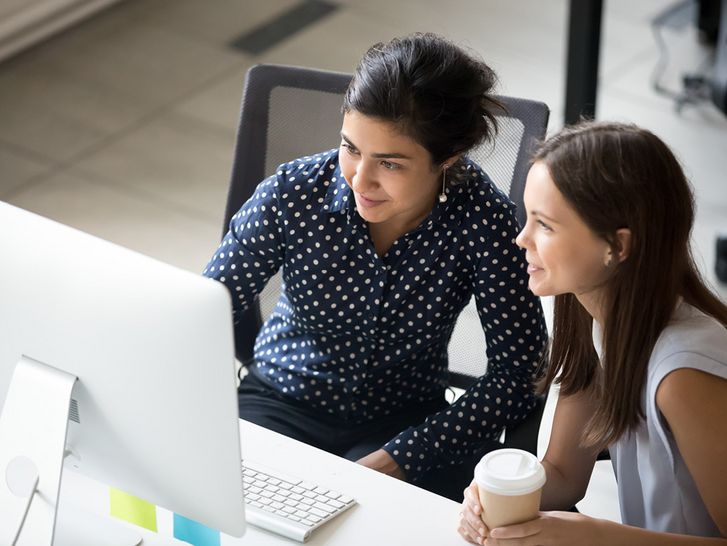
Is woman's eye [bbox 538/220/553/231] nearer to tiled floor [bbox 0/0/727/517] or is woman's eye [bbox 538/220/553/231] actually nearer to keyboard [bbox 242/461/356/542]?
keyboard [bbox 242/461/356/542]

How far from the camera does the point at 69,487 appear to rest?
1.54 meters

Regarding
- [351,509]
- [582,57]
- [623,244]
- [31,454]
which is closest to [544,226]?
[623,244]

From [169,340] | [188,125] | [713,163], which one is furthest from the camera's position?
[188,125]

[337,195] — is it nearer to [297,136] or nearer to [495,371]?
[297,136]

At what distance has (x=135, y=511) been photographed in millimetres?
1489

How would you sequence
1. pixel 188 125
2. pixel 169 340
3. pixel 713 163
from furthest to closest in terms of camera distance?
pixel 188 125 → pixel 713 163 → pixel 169 340

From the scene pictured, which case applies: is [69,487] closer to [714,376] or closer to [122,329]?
[122,329]

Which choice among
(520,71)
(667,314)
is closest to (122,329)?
(667,314)

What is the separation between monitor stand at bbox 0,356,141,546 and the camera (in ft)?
4.42

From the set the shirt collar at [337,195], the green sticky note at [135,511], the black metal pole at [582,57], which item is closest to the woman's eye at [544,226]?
the shirt collar at [337,195]

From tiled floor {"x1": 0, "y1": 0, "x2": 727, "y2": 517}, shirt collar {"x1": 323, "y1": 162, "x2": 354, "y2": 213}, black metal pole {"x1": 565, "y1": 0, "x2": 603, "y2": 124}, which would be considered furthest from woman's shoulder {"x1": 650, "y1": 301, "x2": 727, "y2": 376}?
tiled floor {"x1": 0, "y1": 0, "x2": 727, "y2": 517}

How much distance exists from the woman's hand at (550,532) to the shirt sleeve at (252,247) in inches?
24.8

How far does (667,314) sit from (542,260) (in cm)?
17

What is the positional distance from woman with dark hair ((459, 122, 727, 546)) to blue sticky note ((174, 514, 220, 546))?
308mm
